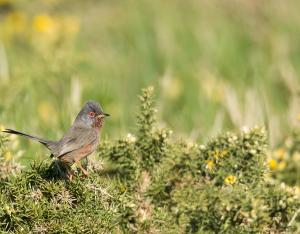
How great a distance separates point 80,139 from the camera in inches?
178

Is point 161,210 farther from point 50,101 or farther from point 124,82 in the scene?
point 124,82

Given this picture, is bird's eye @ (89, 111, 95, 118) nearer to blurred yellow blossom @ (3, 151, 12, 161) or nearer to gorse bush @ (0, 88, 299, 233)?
gorse bush @ (0, 88, 299, 233)

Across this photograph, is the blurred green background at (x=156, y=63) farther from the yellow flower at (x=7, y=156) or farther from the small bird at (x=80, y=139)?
the small bird at (x=80, y=139)

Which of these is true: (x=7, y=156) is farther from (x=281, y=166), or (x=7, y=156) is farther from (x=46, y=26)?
(x=46, y=26)

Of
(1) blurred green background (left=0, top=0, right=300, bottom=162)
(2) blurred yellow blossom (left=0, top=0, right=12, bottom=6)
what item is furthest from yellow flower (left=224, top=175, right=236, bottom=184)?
Result: (2) blurred yellow blossom (left=0, top=0, right=12, bottom=6)

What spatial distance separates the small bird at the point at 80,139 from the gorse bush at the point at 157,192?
0.39 feet

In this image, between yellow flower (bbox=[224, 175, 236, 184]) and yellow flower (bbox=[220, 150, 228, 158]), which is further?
yellow flower (bbox=[220, 150, 228, 158])

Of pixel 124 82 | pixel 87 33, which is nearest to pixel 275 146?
pixel 124 82

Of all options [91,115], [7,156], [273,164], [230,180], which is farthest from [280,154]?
[7,156]

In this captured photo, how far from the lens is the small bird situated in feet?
14.4

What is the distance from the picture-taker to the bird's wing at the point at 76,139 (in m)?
4.41

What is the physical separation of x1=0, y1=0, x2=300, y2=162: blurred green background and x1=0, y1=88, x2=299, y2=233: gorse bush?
3.40 feet

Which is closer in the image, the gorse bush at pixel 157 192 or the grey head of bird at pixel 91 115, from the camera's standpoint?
the gorse bush at pixel 157 192

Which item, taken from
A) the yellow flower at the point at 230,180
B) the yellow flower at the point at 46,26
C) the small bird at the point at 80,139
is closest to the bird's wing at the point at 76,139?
the small bird at the point at 80,139
